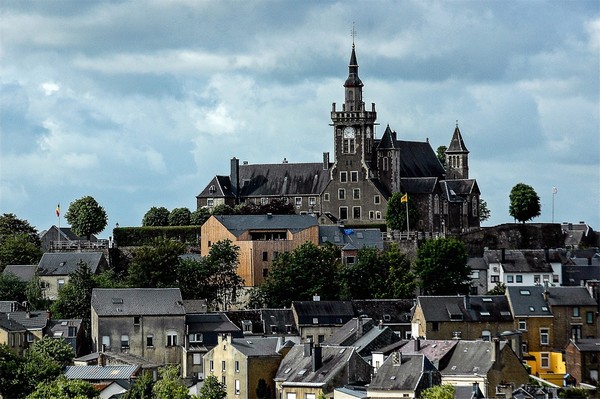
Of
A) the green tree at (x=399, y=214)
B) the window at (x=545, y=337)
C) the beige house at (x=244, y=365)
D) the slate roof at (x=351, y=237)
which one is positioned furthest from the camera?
the green tree at (x=399, y=214)

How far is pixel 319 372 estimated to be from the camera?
88.7 m

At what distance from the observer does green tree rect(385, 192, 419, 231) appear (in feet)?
417

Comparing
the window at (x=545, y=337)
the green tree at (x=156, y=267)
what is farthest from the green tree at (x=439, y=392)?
the green tree at (x=156, y=267)

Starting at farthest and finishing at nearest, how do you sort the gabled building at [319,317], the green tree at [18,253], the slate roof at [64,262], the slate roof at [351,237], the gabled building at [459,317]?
the green tree at [18,253] < the slate roof at [351,237] < the slate roof at [64,262] < the gabled building at [319,317] < the gabled building at [459,317]

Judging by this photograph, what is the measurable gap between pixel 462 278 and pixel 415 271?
3.07m

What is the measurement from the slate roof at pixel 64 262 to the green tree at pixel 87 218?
12.8 m

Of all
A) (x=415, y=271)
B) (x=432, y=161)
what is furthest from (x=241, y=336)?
(x=432, y=161)

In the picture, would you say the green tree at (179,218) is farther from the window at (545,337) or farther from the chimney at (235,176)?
the window at (545,337)

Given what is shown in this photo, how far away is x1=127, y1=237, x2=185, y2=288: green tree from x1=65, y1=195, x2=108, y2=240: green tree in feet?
66.0

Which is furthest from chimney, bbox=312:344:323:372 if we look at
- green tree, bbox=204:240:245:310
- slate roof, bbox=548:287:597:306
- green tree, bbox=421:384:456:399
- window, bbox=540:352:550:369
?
green tree, bbox=204:240:245:310

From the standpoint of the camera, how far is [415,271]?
11219 centimetres

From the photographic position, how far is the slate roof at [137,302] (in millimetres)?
102062

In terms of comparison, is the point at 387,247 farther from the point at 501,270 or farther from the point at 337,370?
the point at 337,370

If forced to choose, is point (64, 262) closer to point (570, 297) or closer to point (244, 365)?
point (244, 365)
